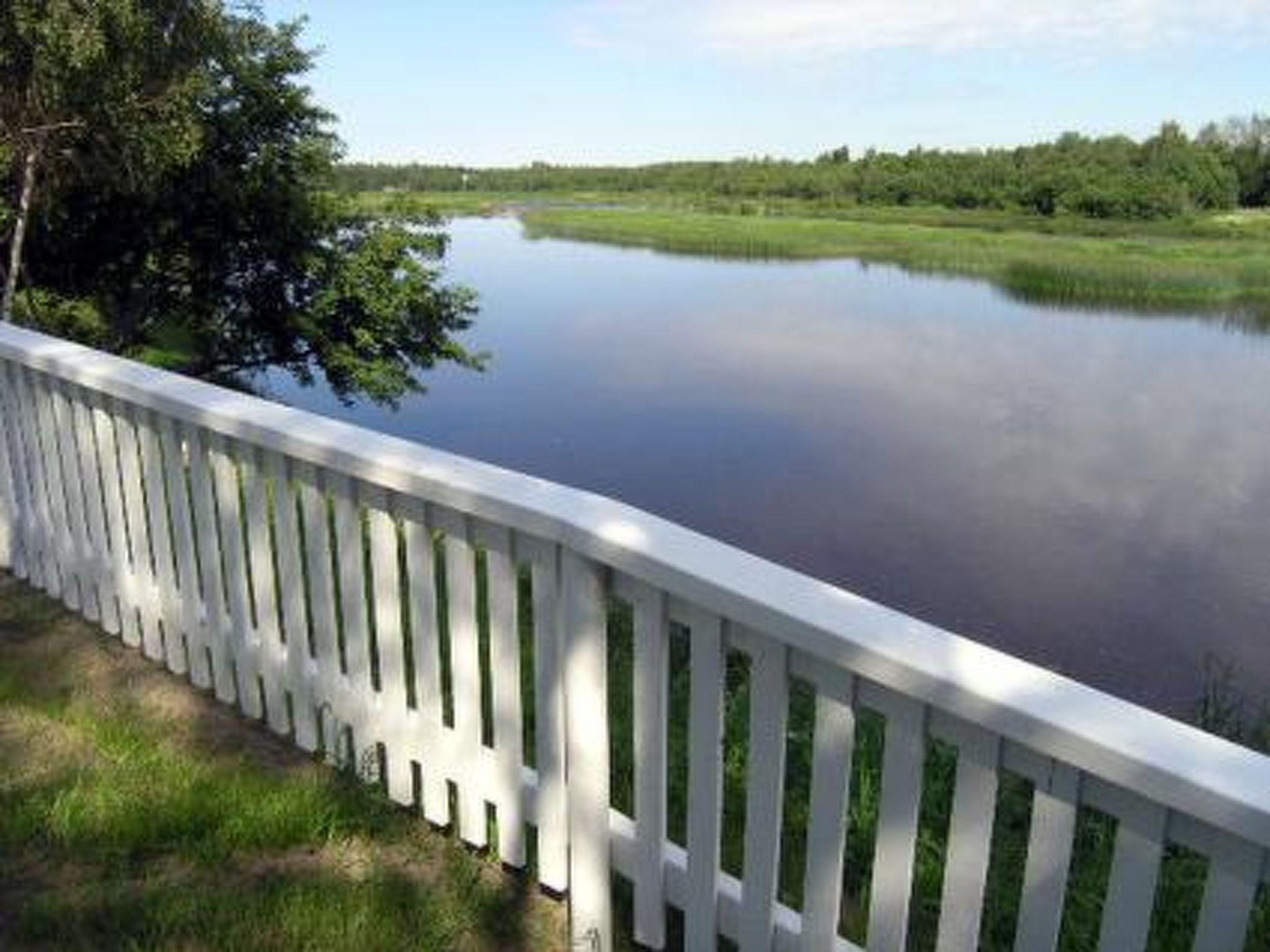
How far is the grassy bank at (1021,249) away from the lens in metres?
45.8

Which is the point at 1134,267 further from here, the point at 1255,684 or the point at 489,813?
the point at 489,813

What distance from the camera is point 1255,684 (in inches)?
562

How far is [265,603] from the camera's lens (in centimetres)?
319

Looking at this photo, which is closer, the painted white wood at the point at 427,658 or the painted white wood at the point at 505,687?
the painted white wood at the point at 505,687

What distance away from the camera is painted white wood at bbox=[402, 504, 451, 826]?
263 cm

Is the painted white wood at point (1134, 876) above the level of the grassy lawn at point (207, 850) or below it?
above

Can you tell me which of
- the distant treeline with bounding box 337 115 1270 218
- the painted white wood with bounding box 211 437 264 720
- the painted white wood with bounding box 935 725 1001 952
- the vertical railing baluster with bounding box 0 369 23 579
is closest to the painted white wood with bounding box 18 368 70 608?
the vertical railing baluster with bounding box 0 369 23 579

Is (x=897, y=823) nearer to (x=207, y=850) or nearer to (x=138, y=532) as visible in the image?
(x=207, y=850)

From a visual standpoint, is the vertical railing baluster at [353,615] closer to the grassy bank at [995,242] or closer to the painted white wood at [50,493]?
the painted white wood at [50,493]

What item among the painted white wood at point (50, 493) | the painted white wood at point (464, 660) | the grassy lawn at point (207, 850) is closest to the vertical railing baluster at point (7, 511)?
the painted white wood at point (50, 493)

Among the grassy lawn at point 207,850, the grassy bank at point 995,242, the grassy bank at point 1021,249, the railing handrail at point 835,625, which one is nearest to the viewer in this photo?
the railing handrail at point 835,625

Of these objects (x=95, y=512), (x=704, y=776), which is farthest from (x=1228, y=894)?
(x=95, y=512)

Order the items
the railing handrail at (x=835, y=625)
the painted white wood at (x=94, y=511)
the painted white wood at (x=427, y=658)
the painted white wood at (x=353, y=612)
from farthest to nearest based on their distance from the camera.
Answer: the painted white wood at (x=94, y=511) < the painted white wood at (x=353, y=612) < the painted white wood at (x=427, y=658) < the railing handrail at (x=835, y=625)

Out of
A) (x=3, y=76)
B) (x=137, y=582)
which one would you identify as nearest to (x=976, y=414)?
(x=3, y=76)
